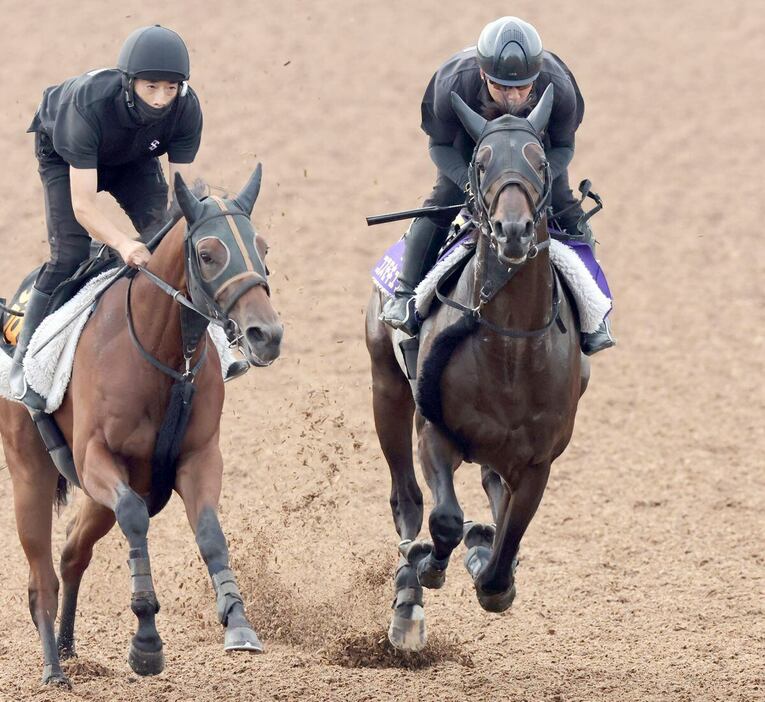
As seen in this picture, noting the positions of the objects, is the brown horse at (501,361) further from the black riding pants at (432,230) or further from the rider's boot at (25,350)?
the rider's boot at (25,350)

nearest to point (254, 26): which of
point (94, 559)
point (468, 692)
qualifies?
point (94, 559)

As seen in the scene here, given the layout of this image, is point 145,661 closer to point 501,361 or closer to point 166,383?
point 166,383

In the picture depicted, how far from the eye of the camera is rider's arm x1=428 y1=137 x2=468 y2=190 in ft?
21.6

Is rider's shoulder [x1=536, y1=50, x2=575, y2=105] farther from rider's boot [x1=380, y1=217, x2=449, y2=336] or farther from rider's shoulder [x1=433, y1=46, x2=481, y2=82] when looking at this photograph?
rider's boot [x1=380, y1=217, x2=449, y2=336]

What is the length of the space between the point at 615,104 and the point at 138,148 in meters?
12.2

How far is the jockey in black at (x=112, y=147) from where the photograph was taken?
6.20m

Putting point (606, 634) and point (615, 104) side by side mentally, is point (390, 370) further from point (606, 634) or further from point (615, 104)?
point (615, 104)

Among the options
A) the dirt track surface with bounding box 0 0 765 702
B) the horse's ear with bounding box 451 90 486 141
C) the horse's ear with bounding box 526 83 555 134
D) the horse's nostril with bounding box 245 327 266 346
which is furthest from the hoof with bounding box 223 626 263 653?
the horse's ear with bounding box 526 83 555 134

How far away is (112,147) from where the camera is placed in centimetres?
663

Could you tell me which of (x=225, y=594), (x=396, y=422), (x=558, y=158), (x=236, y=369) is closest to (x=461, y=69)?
(x=558, y=158)

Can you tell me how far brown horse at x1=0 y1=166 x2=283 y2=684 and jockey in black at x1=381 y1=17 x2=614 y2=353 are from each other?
1.12 meters

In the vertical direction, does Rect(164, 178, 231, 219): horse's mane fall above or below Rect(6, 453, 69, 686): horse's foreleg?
above

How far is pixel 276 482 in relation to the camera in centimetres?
1058

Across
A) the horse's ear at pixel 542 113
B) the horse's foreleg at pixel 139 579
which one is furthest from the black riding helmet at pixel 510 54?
the horse's foreleg at pixel 139 579
